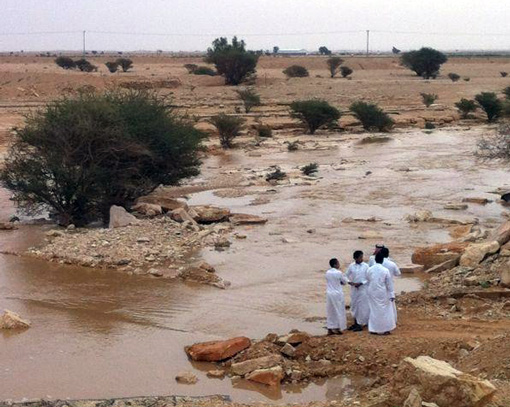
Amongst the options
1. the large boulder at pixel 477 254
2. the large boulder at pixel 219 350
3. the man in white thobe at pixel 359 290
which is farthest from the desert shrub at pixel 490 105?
the large boulder at pixel 219 350

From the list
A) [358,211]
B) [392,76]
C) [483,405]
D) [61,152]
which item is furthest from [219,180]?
[392,76]

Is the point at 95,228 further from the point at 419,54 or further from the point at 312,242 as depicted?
the point at 419,54

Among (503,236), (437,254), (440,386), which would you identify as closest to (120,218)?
(437,254)

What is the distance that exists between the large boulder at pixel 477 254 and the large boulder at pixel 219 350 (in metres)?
4.80

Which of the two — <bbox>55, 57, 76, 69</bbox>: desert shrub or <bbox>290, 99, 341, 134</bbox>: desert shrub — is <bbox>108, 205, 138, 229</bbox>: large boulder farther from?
<bbox>55, 57, 76, 69</bbox>: desert shrub

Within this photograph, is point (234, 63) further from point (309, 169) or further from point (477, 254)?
point (477, 254)

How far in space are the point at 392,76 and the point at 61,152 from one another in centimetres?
6144

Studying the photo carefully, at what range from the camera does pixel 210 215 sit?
20.0 meters

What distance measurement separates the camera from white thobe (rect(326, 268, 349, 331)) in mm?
11039

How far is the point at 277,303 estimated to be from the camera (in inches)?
528

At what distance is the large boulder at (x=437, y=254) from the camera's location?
15234 mm

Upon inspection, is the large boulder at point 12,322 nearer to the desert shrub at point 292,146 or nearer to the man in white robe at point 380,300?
the man in white robe at point 380,300

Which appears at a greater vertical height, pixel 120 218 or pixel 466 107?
pixel 466 107

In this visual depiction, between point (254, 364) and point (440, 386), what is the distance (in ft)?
11.0
